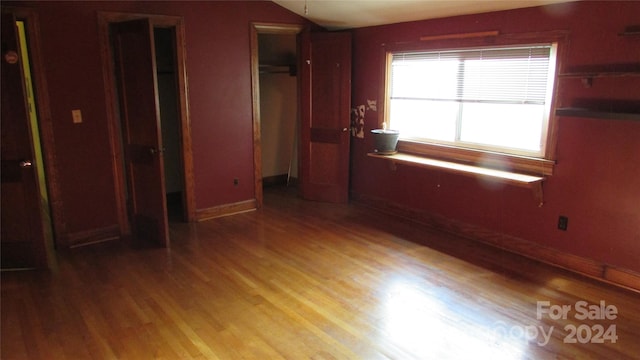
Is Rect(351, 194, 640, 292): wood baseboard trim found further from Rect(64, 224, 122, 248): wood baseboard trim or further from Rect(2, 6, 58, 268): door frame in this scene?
Rect(2, 6, 58, 268): door frame

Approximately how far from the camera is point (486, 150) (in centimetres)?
402

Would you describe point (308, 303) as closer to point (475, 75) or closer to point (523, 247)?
point (523, 247)

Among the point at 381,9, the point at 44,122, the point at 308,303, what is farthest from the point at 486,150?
the point at 44,122

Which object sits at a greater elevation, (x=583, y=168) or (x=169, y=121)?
(x=169, y=121)

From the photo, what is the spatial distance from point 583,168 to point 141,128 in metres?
3.72

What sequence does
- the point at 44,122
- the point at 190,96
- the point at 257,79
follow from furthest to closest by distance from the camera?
the point at 257,79
the point at 190,96
the point at 44,122

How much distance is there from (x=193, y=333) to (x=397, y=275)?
62.8 inches

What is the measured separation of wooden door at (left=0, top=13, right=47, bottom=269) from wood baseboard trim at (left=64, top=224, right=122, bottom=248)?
1.44 feet

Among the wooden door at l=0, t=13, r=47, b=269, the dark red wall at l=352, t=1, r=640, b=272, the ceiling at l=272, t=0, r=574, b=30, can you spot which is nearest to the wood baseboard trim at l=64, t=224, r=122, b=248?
the wooden door at l=0, t=13, r=47, b=269

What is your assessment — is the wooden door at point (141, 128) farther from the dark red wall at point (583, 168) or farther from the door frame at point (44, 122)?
the dark red wall at point (583, 168)

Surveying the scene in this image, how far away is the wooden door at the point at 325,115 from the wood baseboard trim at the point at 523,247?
61 cm

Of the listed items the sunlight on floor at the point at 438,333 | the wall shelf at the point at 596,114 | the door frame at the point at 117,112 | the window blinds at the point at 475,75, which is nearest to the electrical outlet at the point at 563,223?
the wall shelf at the point at 596,114

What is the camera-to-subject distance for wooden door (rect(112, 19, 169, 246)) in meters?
3.79

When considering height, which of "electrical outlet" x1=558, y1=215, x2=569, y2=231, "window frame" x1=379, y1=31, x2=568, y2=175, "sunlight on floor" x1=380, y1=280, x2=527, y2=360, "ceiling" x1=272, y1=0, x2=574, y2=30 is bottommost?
"sunlight on floor" x1=380, y1=280, x2=527, y2=360
